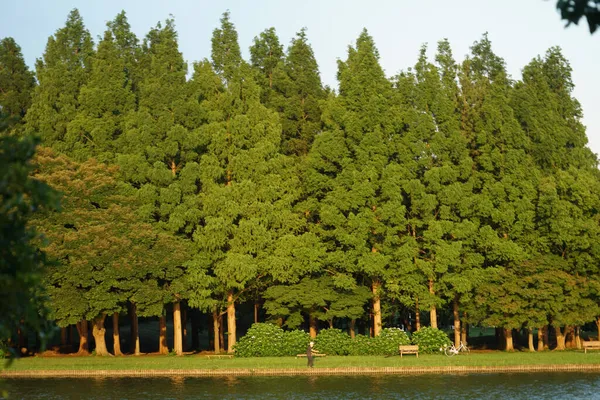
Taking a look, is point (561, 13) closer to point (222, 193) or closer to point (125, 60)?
point (222, 193)

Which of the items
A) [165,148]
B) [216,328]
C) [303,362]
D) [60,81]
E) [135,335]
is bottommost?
[303,362]

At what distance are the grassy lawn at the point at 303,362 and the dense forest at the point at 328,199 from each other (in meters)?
2.96

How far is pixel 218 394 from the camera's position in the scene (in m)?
29.4

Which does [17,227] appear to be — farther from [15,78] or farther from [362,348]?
[15,78]

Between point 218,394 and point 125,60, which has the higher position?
point 125,60

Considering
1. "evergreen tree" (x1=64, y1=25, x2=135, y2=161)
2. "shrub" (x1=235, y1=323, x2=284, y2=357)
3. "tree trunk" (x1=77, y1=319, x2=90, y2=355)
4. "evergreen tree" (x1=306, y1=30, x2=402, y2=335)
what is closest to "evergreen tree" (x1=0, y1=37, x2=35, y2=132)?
"evergreen tree" (x1=64, y1=25, x2=135, y2=161)

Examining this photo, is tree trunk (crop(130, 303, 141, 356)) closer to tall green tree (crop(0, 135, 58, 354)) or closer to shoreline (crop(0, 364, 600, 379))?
shoreline (crop(0, 364, 600, 379))

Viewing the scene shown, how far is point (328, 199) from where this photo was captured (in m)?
46.5

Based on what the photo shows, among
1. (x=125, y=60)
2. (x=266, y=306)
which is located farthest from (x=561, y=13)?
(x=125, y=60)

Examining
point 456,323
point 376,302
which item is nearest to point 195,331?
point 376,302

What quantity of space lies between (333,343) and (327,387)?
1151 centimetres

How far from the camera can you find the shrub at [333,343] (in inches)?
1649

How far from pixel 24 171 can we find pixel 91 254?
3295 centimetres

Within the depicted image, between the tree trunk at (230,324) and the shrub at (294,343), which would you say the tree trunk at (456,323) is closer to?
the shrub at (294,343)
